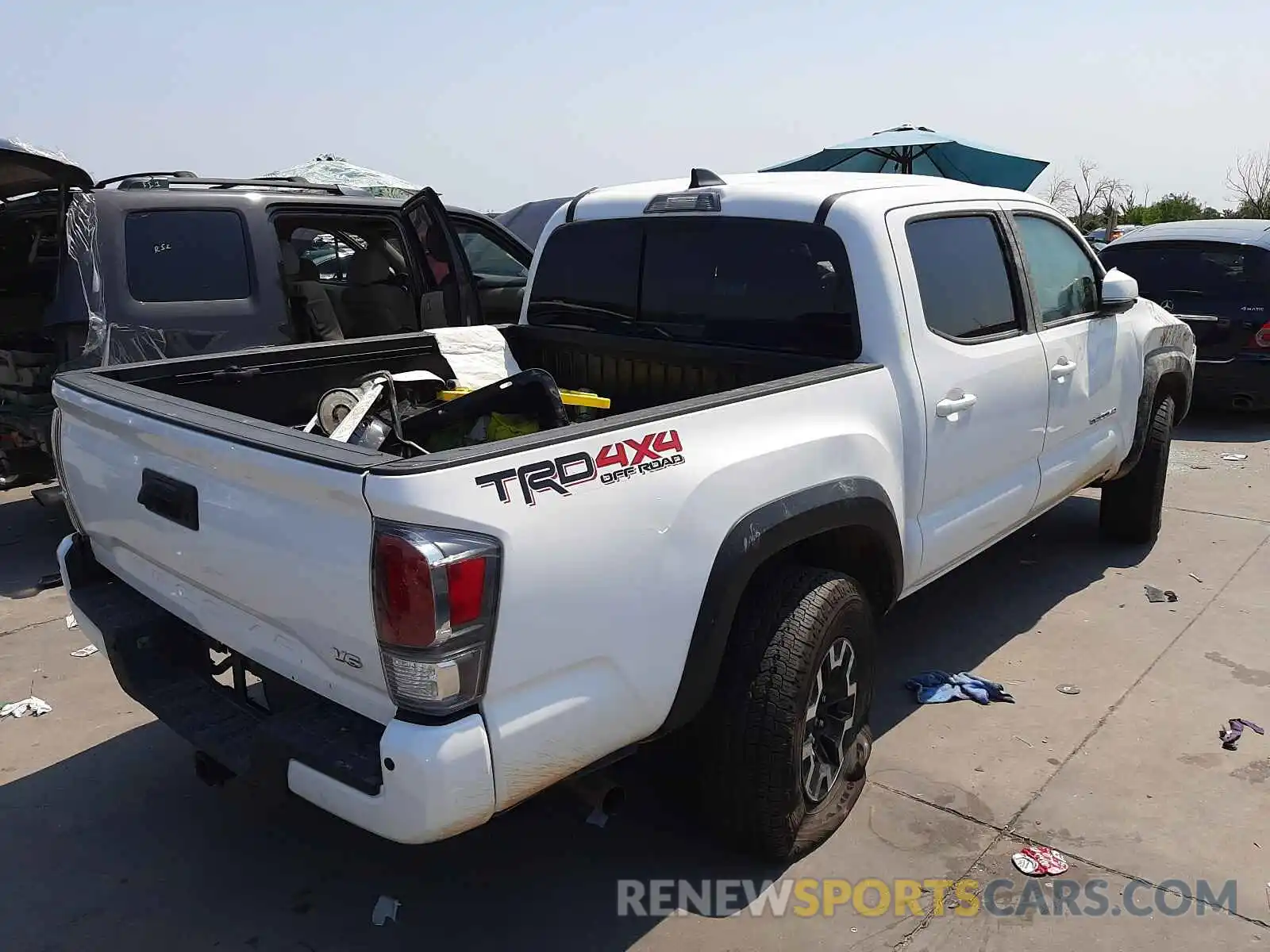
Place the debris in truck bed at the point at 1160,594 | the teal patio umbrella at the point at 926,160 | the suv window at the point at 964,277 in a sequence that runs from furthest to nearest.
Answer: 1. the teal patio umbrella at the point at 926,160
2. the debris in truck bed at the point at 1160,594
3. the suv window at the point at 964,277

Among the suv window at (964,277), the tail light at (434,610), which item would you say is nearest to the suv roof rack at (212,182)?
the suv window at (964,277)

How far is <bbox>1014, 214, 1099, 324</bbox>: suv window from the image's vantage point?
13.9 ft

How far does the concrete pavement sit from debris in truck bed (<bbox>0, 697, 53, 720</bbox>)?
49 millimetres

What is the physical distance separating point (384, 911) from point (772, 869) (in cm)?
110

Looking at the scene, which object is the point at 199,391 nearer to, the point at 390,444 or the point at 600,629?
the point at 390,444

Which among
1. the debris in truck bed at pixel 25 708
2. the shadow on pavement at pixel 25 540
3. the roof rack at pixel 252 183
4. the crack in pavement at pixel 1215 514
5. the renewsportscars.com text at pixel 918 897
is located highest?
the roof rack at pixel 252 183

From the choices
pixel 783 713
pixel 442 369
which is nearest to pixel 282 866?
pixel 783 713

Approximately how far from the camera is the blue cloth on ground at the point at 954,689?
390cm

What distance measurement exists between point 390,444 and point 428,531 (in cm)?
124

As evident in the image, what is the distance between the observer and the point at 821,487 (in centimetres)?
282

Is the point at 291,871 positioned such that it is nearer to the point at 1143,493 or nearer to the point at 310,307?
the point at 310,307

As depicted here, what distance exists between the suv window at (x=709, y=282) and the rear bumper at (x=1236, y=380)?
253 inches

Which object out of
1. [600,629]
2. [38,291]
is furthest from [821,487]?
[38,291]

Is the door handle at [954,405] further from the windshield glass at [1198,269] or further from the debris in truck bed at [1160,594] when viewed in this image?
the windshield glass at [1198,269]
